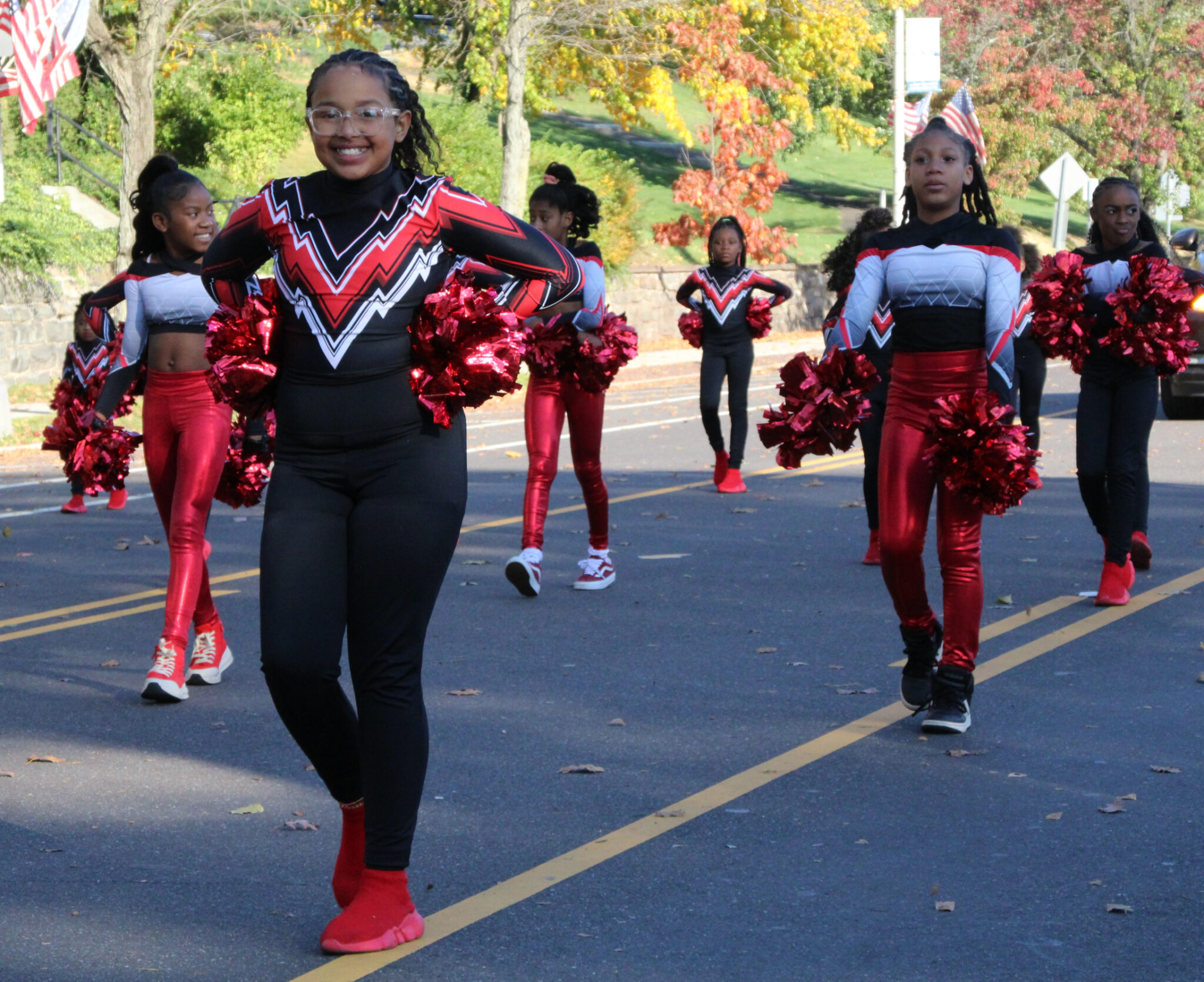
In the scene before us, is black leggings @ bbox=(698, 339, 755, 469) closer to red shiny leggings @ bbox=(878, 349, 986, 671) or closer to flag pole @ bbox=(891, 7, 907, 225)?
red shiny leggings @ bbox=(878, 349, 986, 671)

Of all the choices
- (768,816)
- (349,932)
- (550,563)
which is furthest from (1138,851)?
(550,563)

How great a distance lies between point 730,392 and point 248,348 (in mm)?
9372

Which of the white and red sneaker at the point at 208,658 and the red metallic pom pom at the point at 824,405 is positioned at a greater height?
the red metallic pom pom at the point at 824,405

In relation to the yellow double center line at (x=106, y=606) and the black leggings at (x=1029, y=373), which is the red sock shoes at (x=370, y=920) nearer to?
the yellow double center line at (x=106, y=606)

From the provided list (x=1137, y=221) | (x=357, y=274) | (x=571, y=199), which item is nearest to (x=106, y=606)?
(x=571, y=199)

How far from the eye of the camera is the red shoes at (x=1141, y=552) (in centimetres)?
920

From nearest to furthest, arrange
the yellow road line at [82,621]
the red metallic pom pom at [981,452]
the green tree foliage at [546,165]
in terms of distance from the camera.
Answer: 1. the red metallic pom pom at [981,452]
2. the yellow road line at [82,621]
3. the green tree foliage at [546,165]

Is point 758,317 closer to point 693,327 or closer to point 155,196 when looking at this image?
point 693,327

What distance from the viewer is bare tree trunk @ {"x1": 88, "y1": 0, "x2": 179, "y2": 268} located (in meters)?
21.2

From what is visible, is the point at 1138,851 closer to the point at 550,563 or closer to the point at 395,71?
the point at 395,71

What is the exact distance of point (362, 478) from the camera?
3.96m

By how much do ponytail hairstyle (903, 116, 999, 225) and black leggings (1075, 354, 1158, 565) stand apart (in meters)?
2.34

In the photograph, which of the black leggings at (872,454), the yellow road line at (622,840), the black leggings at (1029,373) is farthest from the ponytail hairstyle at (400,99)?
A: the black leggings at (1029,373)

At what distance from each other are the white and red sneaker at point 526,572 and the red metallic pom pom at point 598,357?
0.90 meters
